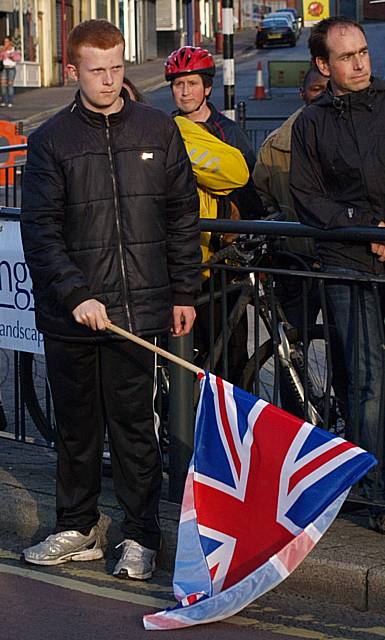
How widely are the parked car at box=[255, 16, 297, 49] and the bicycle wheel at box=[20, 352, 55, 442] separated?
62212mm

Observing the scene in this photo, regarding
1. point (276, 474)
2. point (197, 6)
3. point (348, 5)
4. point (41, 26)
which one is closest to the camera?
point (276, 474)

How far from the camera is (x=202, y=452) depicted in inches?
187

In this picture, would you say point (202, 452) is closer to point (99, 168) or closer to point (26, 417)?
point (99, 168)

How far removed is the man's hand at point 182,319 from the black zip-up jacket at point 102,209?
12cm

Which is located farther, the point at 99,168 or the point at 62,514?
the point at 62,514

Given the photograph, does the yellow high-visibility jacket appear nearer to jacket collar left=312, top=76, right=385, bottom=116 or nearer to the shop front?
jacket collar left=312, top=76, right=385, bottom=116

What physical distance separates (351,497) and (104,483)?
1326 mm

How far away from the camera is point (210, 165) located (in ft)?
18.9

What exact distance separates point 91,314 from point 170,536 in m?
1.08

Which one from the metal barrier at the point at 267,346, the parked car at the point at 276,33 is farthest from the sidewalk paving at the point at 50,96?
the metal barrier at the point at 267,346

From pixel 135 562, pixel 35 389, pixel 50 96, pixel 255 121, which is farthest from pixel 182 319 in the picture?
pixel 50 96

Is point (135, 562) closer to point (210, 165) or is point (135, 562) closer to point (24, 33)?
point (210, 165)

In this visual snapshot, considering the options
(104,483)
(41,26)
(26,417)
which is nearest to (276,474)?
(104,483)

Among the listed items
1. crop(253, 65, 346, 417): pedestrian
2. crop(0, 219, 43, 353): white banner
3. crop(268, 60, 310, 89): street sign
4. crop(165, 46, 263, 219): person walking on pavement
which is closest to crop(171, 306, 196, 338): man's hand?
crop(253, 65, 346, 417): pedestrian
